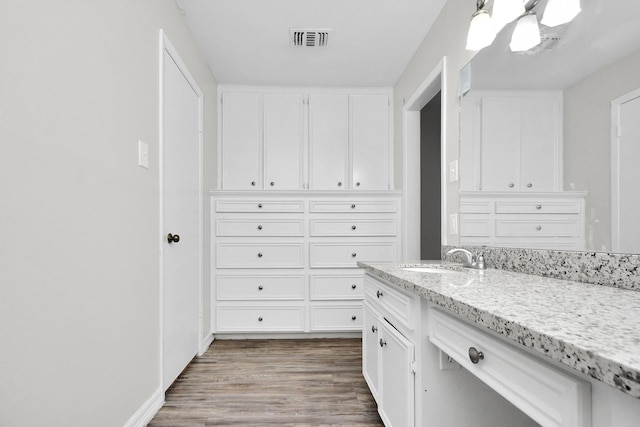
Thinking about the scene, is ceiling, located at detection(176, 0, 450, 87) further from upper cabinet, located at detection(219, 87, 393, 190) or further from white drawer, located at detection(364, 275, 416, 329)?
white drawer, located at detection(364, 275, 416, 329)

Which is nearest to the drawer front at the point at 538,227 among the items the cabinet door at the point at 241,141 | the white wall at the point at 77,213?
the white wall at the point at 77,213

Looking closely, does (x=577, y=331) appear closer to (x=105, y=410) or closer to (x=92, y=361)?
(x=92, y=361)

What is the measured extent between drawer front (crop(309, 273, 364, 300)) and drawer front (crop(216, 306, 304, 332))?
0.70ft

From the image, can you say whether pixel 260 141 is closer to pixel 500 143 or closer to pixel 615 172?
pixel 500 143

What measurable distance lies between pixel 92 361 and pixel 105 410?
0.23 m

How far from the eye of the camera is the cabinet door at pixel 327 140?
3.23 metres

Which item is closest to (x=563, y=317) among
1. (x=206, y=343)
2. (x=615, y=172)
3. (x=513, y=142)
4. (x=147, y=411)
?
(x=615, y=172)

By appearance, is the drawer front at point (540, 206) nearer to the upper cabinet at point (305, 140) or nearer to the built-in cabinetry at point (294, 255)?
the built-in cabinetry at point (294, 255)

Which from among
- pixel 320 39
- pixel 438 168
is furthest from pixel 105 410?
pixel 438 168

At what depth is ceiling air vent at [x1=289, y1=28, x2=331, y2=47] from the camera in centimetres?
236

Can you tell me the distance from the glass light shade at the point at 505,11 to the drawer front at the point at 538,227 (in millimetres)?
881

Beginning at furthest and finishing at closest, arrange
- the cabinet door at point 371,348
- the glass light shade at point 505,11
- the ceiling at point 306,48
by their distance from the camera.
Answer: the ceiling at point 306,48 < the cabinet door at point 371,348 < the glass light shade at point 505,11

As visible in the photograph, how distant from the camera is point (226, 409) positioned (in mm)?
1829

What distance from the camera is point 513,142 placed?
4.80 feet
